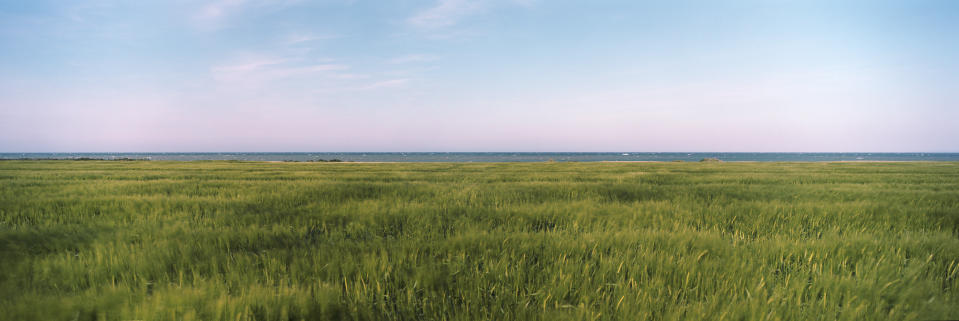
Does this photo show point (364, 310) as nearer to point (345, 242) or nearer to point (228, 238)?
point (345, 242)

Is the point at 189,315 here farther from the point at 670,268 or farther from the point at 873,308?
the point at 873,308

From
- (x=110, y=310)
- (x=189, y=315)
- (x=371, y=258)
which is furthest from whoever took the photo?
(x=371, y=258)

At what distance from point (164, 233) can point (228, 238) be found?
0.82 m

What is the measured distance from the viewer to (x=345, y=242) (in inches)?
126

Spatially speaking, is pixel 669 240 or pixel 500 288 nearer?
pixel 500 288

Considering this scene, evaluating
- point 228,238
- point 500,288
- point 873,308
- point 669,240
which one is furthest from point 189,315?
point 873,308

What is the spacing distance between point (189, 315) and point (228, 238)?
189cm

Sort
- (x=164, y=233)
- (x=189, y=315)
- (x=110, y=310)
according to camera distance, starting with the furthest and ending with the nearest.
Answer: (x=164, y=233) < (x=110, y=310) < (x=189, y=315)

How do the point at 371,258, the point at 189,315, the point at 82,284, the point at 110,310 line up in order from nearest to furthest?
the point at 189,315 → the point at 110,310 → the point at 82,284 → the point at 371,258

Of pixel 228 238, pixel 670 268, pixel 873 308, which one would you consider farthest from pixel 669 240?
pixel 228 238

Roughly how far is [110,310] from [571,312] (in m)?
2.52

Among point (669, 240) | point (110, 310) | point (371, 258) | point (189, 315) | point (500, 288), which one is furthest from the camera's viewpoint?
point (669, 240)

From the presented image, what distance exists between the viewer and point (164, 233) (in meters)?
3.54

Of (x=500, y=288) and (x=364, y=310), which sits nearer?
(x=364, y=310)
